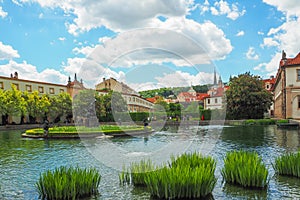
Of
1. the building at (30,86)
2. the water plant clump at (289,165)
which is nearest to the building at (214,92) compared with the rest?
the water plant clump at (289,165)

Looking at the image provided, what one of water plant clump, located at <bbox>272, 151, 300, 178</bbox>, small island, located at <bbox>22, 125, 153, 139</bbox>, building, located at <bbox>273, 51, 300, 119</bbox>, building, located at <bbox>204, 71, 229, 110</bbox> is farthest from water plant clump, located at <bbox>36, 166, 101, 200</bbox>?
building, located at <bbox>273, 51, 300, 119</bbox>

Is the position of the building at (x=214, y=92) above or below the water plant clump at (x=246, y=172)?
above

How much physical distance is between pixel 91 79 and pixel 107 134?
1723 cm

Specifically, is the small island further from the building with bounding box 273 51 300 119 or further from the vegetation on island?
the building with bounding box 273 51 300 119

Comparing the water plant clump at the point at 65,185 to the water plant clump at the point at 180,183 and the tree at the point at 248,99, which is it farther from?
the tree at the point at 248,99

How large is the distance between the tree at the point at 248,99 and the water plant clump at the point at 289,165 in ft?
148

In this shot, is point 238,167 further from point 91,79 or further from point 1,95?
point 1,95

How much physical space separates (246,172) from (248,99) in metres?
47.5

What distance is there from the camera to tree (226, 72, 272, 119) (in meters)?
53.4

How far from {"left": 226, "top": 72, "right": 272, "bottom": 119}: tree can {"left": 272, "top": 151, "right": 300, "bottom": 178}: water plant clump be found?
45.0m

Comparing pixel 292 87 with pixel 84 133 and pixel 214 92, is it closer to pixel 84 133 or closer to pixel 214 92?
pixel 84 133

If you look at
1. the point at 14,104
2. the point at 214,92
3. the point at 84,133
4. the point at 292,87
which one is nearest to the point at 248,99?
the point at 292,87

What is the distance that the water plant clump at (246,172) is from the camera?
28.0 feet

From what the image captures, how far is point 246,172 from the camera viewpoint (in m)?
8.59
